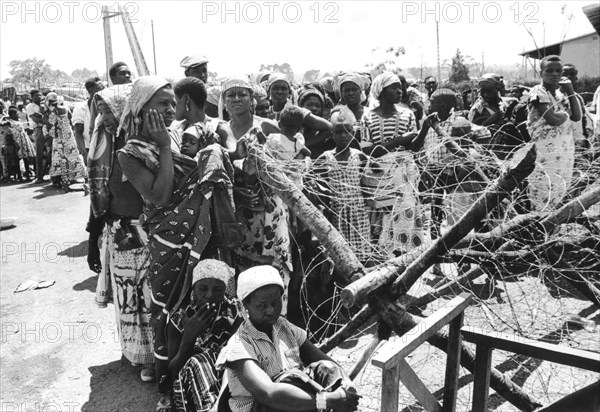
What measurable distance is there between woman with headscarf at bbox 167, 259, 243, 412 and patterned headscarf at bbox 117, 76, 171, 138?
3.33ft

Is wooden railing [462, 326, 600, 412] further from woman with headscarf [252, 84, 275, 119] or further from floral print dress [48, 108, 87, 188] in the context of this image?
floral print dress [48, 108, 87, 188]

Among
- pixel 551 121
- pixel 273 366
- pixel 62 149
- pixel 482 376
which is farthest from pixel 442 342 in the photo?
pixel 62 149

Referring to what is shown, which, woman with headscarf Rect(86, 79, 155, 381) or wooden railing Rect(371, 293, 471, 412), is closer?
wooden railing Rect(371, 293, 471, 412)

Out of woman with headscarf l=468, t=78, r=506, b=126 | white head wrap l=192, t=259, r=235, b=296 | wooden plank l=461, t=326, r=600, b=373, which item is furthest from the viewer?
woman with headscarf l=468, t=78, r=506, b=126

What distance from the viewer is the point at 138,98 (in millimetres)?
3182

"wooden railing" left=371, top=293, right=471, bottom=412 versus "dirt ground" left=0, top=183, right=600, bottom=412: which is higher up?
"wooden railing" left=371, top=293, right=471, bottom=412

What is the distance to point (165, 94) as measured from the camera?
3193 millimetres

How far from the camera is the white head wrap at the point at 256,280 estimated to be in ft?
7.92

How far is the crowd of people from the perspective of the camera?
2.47 metres

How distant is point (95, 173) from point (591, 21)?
316 cm

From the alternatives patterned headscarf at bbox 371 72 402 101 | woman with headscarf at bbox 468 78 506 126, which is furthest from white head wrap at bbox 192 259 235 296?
woman with headscarf at bbox 468 78 506 126

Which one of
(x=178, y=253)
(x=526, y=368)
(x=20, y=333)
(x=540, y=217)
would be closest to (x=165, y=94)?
(x=178, y=253)

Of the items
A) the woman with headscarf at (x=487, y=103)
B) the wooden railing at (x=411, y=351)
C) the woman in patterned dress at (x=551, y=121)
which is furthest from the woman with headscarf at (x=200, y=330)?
the woman with headscarf at (x=487, y=103)

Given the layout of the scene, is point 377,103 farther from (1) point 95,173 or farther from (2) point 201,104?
(1) point 95,173
